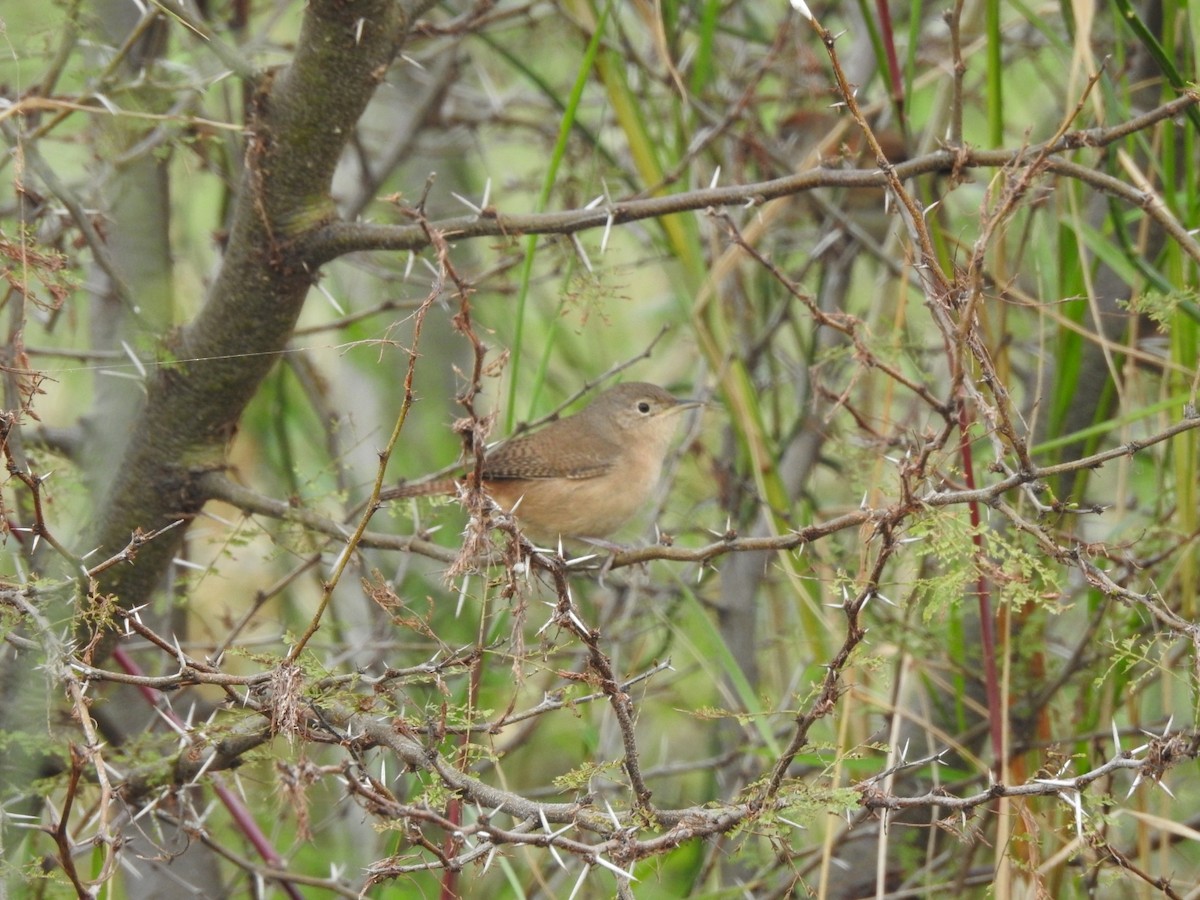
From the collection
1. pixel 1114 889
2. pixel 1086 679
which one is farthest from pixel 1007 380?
pixel 1114 889

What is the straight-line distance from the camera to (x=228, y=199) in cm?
458

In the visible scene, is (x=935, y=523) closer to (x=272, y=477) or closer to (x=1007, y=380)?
(x=1007, y=380)

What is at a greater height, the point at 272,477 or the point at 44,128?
the point at 44,128

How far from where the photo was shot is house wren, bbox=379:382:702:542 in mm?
4711

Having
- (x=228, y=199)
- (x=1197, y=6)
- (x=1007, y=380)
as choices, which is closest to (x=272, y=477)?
(x=228, y=199)

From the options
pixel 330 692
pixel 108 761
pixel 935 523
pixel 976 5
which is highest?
pixel 976 5

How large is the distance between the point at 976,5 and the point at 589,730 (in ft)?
8.64

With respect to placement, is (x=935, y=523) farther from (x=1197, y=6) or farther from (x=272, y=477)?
(x=272, y=477)

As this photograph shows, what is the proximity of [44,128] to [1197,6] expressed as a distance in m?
2.62

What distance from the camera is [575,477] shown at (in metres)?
4.76

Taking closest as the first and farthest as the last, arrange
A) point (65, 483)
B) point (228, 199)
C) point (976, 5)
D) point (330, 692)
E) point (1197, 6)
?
point (330, 692)
point (1197, 6)
point (65, 483)
point (976, 5)
point (228, 199)

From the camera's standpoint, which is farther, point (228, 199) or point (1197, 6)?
point (228, 199)

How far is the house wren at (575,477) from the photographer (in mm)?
4711

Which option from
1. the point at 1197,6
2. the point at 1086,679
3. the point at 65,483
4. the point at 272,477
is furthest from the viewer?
the point at 272,477
